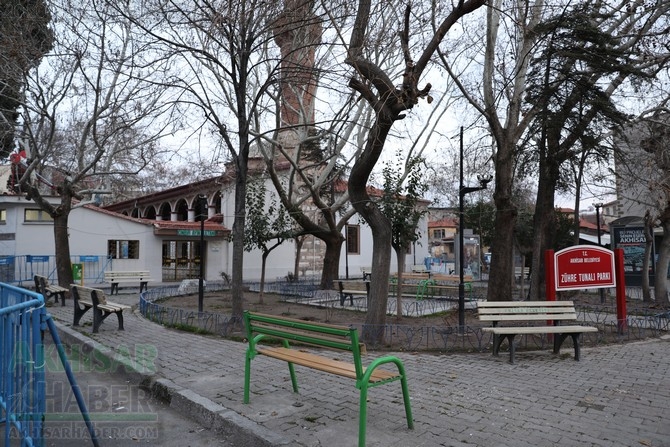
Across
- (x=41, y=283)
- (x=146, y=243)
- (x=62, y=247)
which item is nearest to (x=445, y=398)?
(x=41, y=283)

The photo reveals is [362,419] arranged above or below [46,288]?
below

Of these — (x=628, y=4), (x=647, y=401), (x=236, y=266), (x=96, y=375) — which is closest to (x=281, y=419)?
(x=96, y=375)

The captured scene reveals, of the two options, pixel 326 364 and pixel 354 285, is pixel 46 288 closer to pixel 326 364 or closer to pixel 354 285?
pixel 354 285

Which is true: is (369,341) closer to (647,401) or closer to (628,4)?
(647,401)

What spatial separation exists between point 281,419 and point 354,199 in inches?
189

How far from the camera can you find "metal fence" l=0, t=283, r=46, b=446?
3.60 meters

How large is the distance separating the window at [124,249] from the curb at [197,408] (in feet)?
63.1

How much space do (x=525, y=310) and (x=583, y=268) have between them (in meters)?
2.07

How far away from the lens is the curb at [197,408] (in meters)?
4.27

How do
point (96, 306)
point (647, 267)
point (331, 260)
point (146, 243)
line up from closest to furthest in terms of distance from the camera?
point (96, 306) → point (647, 267) → point (331, 260) → point (146, 243)

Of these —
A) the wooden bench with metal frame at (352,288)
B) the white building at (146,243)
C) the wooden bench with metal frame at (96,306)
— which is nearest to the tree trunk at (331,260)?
the white building at (146,243)

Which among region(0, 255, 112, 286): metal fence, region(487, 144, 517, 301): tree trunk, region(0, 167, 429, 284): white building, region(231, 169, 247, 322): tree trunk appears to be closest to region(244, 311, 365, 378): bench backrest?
region(231, 169, 247, 322): tree trunk

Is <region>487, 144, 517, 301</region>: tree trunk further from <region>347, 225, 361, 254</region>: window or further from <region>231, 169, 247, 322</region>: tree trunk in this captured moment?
<region>347, 225, 361, 254</region>: window

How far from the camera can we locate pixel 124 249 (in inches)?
1011
